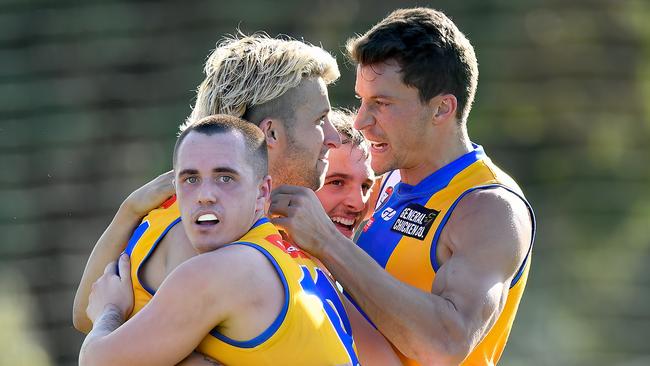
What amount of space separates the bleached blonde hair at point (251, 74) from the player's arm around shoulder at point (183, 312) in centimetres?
89

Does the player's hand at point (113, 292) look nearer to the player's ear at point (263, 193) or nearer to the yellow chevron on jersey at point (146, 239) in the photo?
the yellow chevron on jersey at point (146, 239)

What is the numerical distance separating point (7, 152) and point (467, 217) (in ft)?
14.3

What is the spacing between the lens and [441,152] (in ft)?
13.7

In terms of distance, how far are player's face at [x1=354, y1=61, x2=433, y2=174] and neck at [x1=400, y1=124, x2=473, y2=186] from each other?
2 cm

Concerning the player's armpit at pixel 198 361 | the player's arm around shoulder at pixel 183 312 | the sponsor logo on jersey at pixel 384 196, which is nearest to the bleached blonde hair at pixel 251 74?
the sponsor logo on jersey at pixel 384 196

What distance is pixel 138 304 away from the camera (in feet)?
11.6

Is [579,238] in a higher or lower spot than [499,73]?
lower

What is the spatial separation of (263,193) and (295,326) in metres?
0.49

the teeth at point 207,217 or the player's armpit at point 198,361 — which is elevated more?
the teeth at point 207,217

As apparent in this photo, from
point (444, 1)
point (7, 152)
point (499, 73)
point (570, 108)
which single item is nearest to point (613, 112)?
point (570, 108)

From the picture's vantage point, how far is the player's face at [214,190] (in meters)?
3.29

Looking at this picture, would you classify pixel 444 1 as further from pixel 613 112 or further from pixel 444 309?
pixel 444 309

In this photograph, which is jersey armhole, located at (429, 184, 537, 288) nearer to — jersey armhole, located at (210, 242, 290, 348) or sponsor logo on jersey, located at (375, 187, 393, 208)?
sponsor logo on jersey, located at (375, 187, 393, 208)

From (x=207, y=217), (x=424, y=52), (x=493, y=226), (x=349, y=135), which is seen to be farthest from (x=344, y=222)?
(x=207, y=217)
